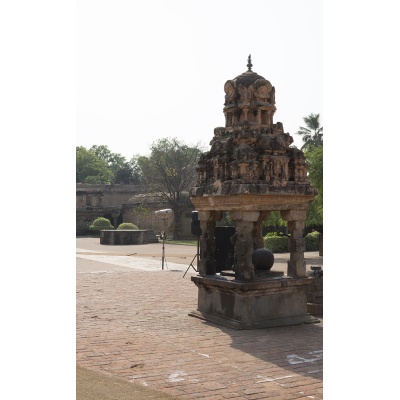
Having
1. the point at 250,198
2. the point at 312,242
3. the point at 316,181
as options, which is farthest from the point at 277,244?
the point at 250,198

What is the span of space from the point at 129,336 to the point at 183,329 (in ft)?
2.91

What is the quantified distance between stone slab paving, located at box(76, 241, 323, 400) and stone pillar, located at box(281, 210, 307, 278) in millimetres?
886

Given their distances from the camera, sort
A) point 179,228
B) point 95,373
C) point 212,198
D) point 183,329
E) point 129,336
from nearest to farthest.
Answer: point 95,373 < point 129,336 < point 183,329 < point 212,198 < point 179,228

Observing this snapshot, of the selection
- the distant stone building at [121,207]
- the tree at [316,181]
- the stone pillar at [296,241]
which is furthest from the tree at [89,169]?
the stone pillar at [296,241]

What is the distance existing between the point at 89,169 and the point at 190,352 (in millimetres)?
61751

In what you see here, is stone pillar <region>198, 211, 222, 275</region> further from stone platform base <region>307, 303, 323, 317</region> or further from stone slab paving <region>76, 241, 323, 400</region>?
stone platform base <region>307, 303, 323, 317</region>

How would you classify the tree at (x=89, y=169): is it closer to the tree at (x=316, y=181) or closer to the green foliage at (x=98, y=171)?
the green foliage at (x=98, y=171)

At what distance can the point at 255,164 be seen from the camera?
8.03 m

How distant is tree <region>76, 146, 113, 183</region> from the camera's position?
64.8 meters

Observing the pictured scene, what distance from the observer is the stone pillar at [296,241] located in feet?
28.0

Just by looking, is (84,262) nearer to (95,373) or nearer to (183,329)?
(183,329)

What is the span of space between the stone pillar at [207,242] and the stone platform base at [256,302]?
0.21 m

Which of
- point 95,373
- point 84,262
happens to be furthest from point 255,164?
point 84,262

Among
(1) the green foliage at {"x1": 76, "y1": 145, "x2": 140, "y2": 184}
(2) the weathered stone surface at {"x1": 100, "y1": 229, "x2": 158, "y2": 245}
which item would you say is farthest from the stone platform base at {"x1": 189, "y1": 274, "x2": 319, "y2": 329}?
(1) the green foliage at {"x1": 76, "y1": 145, "x2": 140, "y2": 184}
